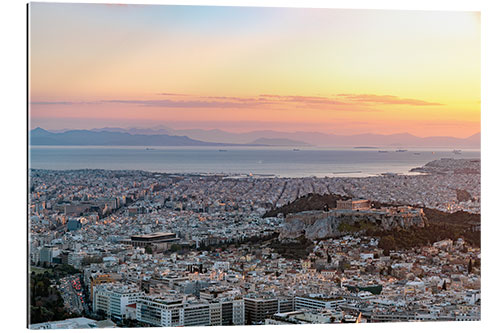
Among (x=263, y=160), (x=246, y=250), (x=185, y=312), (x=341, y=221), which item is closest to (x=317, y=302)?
(x=246, y=250)

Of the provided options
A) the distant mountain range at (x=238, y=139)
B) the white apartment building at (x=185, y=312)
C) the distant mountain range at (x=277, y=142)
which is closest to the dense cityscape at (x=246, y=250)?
the white apartment building at (x=185, y=312)

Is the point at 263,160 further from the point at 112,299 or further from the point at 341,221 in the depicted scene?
the point at 112,299

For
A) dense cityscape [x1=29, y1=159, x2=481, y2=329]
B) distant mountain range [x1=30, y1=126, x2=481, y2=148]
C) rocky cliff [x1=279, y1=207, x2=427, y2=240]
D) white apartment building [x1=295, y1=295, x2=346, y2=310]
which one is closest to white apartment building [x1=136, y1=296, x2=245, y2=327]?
dense cityscape [x1=29, y1=159, x2=481, y2=329]

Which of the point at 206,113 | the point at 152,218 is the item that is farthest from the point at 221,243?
the point at 206,113

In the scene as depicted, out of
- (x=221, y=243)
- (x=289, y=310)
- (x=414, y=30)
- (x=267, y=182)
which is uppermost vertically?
(x=414, y=30)

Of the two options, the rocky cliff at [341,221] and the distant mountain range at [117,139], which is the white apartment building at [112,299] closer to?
the distant mountain range at [117,139]

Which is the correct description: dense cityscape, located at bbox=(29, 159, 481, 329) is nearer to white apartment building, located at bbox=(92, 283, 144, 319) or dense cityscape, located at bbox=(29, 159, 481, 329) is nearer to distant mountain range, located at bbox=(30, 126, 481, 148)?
white apartment building, located at bbox=(92, 283, 144, 319)

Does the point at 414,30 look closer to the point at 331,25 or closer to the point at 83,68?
the point at 331,25

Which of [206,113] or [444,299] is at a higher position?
[206,113]
